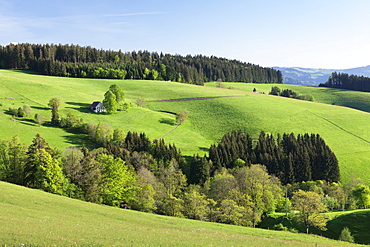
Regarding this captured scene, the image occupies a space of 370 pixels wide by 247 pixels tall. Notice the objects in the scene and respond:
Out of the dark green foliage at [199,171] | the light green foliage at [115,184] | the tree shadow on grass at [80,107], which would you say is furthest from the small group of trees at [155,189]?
the tree shadow on grass at [80,107]

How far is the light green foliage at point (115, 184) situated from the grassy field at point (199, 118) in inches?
1229

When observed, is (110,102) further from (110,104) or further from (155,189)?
(155,189)

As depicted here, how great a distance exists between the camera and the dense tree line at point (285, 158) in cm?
9244

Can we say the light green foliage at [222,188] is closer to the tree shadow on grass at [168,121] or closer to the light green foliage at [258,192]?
the light green foliage at [258,192]

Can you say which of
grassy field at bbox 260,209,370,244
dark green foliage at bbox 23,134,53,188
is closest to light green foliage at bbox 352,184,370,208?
grassy field at bbox 260,209,370,244

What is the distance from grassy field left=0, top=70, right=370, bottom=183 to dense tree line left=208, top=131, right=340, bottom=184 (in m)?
5.86

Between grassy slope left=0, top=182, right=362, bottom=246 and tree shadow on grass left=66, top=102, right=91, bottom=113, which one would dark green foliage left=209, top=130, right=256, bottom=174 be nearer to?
grassy slope left=0, top=182, right=362, bottom=246

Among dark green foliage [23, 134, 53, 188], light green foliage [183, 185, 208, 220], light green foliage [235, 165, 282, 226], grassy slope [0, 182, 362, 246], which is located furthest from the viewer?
light green foliage [235, 165, 282, 226]

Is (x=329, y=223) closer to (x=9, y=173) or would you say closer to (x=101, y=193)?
(x=101, y=193)

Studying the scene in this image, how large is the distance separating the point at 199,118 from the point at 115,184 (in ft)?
252

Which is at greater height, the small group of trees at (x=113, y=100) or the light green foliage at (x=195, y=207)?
the small group of trees at (x=113, y=100)

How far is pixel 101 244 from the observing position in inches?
903

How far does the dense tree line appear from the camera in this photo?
303 feet

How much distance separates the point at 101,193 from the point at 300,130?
89732 millimetres
